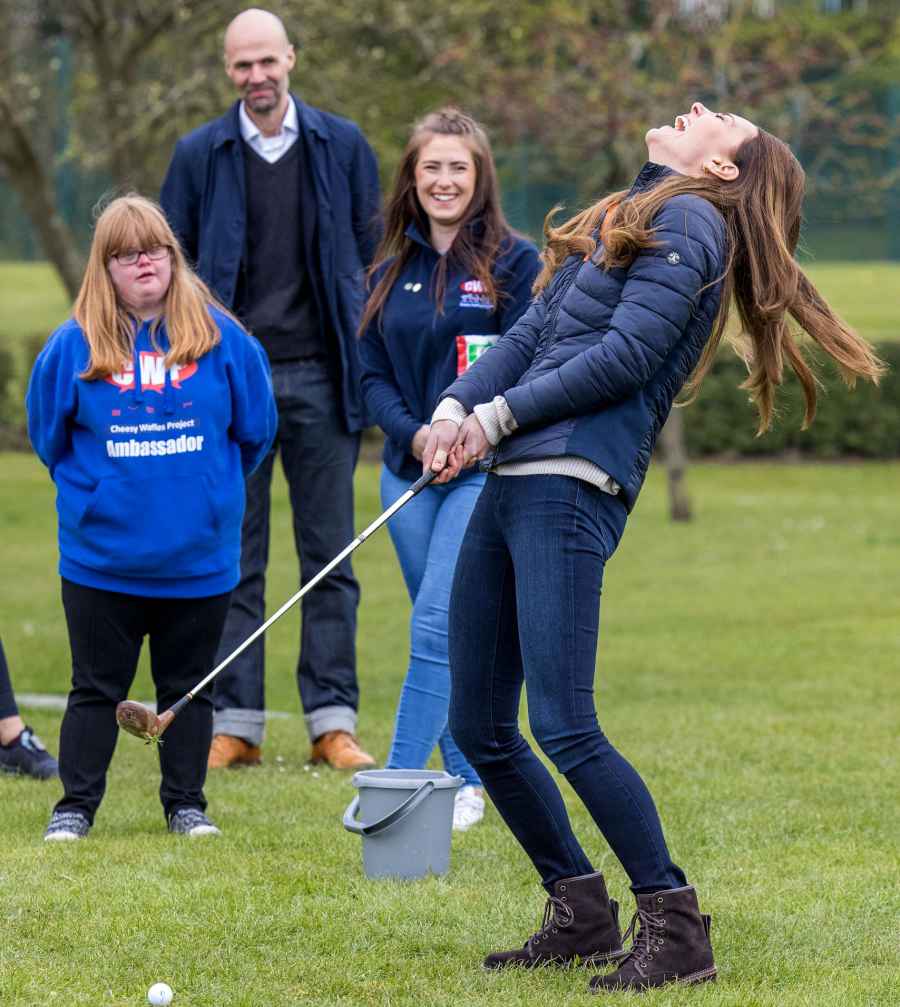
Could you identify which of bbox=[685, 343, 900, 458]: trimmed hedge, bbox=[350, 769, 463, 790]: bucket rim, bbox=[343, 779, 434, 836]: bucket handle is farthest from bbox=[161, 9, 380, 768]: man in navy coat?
bbox=[685, 343, 900, 458]: trimmed hedge

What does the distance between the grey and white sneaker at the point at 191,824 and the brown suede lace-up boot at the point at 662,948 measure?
1.74m

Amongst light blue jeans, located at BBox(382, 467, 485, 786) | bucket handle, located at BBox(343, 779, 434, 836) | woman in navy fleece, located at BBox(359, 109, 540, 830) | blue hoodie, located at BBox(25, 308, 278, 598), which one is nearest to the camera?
bucket handle, located at BBox(343, 779, 434, 836)

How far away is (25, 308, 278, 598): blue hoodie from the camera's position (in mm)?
4898

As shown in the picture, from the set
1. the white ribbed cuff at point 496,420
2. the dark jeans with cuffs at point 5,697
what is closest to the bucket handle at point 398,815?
the white ribbed cuff at point 496,420

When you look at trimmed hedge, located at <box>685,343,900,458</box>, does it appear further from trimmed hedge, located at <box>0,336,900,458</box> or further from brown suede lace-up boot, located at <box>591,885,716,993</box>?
brown suede lace-up boot, located at <box>591,885,716,993</box>

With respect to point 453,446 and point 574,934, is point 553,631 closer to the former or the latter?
point 453,446

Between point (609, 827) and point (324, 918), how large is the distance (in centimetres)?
92

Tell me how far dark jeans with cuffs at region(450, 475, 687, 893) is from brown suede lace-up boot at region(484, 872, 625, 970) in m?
0.20

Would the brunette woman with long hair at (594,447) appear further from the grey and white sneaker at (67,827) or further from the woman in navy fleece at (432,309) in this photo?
the grey and white sneaker at (67,827)

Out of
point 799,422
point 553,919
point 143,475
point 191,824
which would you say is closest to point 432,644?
point 191,824

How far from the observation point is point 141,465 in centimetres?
490

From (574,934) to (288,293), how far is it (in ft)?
10.1

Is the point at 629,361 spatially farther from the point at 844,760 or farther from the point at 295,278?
the point at 844,760

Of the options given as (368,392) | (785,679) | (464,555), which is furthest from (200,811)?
(785,679)
